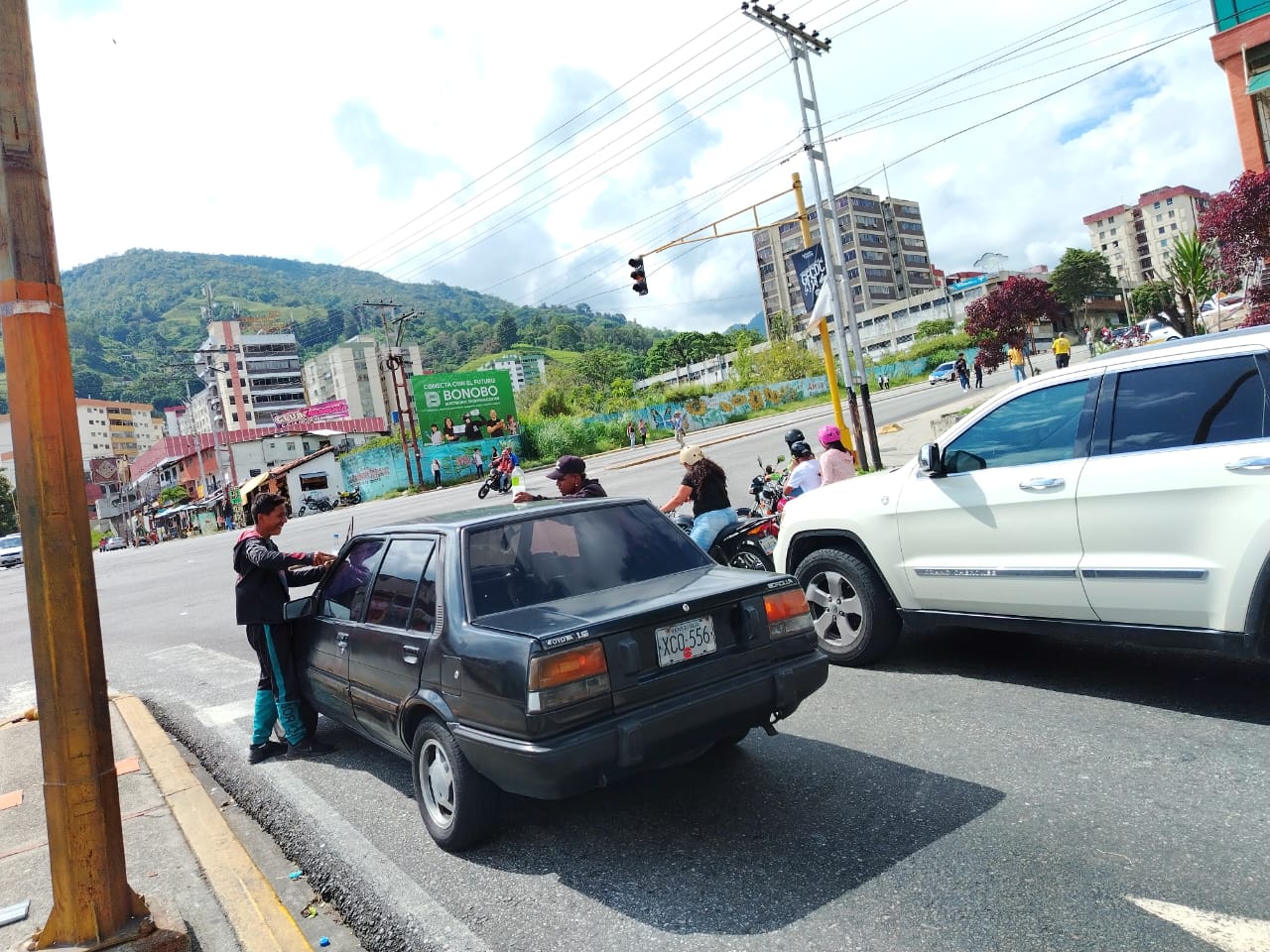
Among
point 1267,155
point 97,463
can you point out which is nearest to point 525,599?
point 1267,155

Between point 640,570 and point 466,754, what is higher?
point 640,570

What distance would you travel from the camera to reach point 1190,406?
4.14 m

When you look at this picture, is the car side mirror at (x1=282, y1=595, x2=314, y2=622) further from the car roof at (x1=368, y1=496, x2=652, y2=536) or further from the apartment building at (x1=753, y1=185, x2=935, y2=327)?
the apartment building at (x1=753, y1=185, x2=935, y2=327)

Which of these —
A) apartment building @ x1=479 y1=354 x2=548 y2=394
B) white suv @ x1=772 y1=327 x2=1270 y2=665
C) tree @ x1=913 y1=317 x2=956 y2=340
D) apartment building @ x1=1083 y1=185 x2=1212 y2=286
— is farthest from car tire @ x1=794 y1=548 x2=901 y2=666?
apartment building @ x1=1083 y1=185 x2=1212 y2=286

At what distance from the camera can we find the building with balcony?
65.3 ft

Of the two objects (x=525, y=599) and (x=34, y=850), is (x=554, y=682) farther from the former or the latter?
(x=34, y=850)

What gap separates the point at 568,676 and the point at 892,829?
1442 millimetres

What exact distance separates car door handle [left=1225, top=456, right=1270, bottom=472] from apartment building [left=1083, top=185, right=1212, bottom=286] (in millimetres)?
181167

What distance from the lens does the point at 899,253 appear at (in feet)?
474

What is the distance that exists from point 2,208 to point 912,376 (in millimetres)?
82691

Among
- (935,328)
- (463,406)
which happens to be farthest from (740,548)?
(935,328)

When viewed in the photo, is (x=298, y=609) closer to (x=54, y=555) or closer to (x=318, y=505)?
(x=54, y=555)

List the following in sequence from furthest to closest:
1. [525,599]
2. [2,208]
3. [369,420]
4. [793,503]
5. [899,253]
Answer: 1. [899,253]
2. [369,420]
3. [793,503]
4. [525,599]
5. [2,208]

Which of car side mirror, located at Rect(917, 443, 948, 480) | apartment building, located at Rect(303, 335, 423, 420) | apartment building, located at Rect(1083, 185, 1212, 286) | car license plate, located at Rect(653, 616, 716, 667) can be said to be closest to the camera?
car license plate, located at Rect(653, 616, 716, 667)
